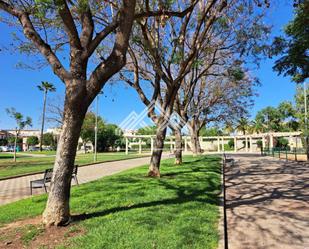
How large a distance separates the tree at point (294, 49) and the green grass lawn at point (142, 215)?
29.2ft

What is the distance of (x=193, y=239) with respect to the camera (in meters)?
4.96

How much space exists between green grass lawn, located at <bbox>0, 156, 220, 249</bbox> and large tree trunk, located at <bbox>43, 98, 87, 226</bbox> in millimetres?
453

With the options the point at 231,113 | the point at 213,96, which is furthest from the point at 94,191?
the point at 231,113

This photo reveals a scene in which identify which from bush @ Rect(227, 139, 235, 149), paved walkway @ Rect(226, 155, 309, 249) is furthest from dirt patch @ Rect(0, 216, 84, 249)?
bush @ Rect(227, 139, 235, 149)

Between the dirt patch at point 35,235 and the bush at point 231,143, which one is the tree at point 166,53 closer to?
the dirt patch at point 35,235

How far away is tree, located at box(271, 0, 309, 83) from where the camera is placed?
14.6 m

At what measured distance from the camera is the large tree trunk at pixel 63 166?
5688mm

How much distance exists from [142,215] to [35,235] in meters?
2.05

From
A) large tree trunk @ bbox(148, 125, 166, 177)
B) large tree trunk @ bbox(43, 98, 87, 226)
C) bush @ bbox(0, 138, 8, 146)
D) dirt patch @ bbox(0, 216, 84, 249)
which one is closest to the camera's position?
dirt patch @ bbox(0, 216, 84, 249)

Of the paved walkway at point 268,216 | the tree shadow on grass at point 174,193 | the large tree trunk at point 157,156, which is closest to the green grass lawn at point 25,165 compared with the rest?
the large tree trunk at point 157,156

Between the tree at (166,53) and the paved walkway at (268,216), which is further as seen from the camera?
the tree at (166,53)

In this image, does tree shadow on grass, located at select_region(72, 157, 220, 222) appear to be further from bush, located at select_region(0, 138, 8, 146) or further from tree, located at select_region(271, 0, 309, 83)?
bush, located at select_region(0, 138, 8, 146)

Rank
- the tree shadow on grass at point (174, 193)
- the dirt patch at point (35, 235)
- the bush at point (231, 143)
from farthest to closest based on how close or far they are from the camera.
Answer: the bush at point (231, 143)
the tree shadow on grass at point (174, 193)
the dirt patch at point (35, 235)

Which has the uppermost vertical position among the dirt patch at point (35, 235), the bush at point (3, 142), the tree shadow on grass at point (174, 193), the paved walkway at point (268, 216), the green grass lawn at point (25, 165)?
the bush at point (3, 142)
